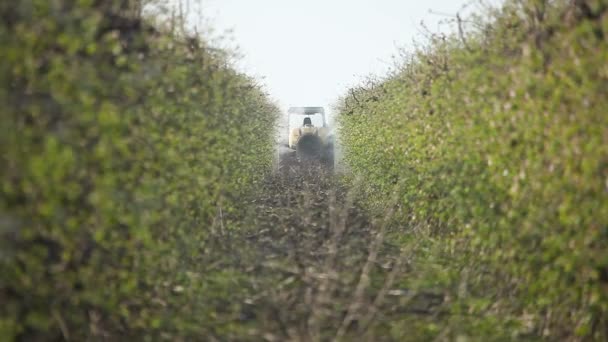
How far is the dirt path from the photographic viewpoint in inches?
158

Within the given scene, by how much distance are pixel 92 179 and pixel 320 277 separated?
2.24 meters

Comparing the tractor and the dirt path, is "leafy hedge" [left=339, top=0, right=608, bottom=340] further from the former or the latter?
the tractor

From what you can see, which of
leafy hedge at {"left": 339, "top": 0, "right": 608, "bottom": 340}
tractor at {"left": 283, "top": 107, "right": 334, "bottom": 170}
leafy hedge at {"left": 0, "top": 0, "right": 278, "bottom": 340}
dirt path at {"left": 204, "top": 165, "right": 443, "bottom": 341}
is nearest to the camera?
leafy hedge at {"left": 0, "top": 0, "right": 278, "bottom": 340}

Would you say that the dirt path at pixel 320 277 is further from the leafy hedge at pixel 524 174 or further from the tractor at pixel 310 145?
the tractor at pixel 310 145

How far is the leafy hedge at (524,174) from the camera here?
3.50 m

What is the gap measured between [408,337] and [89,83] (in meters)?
2.40

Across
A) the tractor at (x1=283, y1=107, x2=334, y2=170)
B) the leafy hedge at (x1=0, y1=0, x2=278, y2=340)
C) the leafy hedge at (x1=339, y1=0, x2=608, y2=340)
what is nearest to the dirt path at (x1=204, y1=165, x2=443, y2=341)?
the leafy hedge at (x1=339, y1=0, x2=608, y2=340)

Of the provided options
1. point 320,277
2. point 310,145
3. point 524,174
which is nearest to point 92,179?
point 320,277

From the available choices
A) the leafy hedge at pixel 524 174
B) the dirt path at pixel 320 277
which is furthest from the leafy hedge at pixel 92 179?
the leafy hedge at pixel 524 174

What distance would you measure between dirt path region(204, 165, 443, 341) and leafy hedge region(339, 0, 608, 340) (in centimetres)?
27

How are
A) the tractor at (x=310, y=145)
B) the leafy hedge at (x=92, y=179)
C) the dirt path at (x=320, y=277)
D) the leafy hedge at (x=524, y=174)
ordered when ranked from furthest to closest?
1. the tractor at (x=310, y=145)
2. the dirt path at (x=320, y=277)
3. the leafy hedge at (x=524, y=174)
4. the leafy hedge at (x=92, y=179)

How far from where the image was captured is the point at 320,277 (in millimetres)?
4949

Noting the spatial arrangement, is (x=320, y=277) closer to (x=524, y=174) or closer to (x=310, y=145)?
(x=524, y=174)

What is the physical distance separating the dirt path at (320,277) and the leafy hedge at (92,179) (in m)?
0.41
